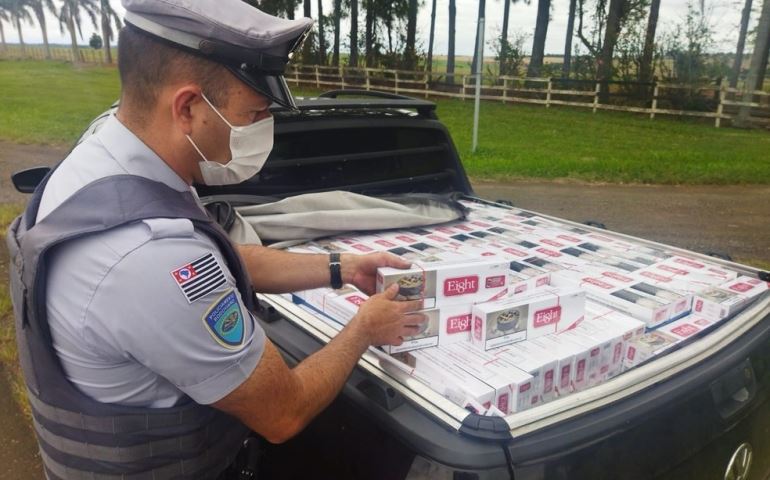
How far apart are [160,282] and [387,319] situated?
649 millimetres

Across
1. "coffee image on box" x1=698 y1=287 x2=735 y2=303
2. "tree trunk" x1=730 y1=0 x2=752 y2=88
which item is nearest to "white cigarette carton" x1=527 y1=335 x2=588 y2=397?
"coffee image on box" x1=698 y1=287 x2=735 y2=303

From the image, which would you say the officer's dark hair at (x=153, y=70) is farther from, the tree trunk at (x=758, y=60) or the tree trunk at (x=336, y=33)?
the tree trunk at (x=336, y=33)

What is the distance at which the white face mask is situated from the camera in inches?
59.6

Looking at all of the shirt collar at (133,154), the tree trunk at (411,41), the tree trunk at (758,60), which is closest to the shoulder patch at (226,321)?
the shirt collar at (133,154)

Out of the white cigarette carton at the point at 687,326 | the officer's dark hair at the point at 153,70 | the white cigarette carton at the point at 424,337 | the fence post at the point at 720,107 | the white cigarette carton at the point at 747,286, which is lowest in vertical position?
the fence post at the point at 720,107

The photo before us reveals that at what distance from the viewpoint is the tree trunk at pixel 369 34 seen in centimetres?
2834

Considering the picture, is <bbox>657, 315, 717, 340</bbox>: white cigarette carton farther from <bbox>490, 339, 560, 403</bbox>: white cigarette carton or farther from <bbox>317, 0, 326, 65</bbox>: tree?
<bbox>317, 0, 326, 65</bbox>: tree

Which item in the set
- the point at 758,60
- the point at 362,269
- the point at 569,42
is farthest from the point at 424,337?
the point at 569,42

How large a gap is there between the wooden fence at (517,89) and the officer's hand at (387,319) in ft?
60.7

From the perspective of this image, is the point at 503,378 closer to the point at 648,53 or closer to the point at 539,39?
the point at 648,53

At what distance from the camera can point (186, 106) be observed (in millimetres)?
1389

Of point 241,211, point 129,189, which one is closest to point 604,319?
point 129,189

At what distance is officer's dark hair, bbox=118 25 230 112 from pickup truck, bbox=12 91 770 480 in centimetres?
82

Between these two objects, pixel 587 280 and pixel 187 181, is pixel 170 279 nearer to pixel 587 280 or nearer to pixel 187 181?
pixel 187 181
